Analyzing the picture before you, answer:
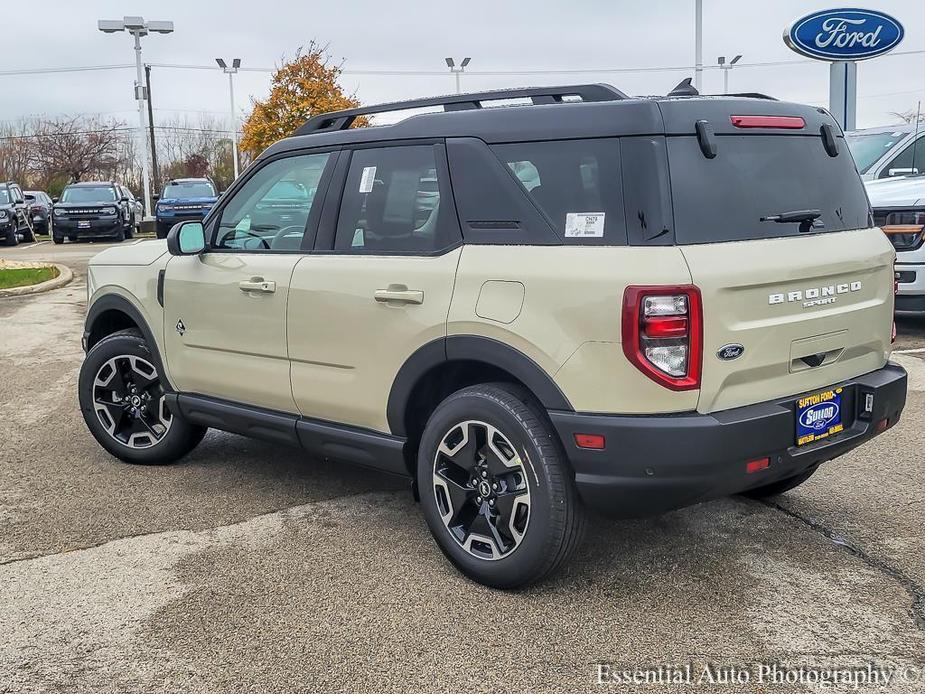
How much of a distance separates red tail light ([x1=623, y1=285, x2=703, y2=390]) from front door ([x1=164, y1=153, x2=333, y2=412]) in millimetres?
1820

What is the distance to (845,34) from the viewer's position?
53.7ft

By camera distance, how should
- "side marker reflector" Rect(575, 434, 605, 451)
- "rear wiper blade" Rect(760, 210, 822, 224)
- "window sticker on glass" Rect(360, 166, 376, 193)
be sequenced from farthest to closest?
"window sticker on glass" Rect(360, 166, 376, 193), "rear wiper blade" Rect(760, 210, 822, 224), "side marker reflector" Rect(575, 434, 605, 451)

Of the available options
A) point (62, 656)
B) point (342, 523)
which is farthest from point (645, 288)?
point (62, 656)

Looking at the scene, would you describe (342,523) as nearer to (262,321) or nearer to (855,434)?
(262,321)

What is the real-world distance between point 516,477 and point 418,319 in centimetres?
74

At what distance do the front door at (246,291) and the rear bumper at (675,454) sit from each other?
1.66 metres

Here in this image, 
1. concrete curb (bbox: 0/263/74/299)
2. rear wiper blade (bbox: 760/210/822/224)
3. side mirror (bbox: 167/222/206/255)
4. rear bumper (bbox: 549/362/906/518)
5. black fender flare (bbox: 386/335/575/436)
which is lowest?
concrete curb (bbox: 0/263/74/299)

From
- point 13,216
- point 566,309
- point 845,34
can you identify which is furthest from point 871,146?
point 13,216

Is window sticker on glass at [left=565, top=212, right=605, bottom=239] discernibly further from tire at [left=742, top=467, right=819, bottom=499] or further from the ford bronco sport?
tire at [left=742, top=467, right=819, bottom=499]

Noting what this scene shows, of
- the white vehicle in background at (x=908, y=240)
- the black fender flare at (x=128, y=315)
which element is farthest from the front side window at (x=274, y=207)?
the white vehicle in background at (x=908, y=240)

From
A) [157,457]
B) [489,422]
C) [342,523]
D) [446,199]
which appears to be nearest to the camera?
Result: [489,422]

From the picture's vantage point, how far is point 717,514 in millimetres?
4531

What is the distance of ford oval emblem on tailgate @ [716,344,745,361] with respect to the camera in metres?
3.26

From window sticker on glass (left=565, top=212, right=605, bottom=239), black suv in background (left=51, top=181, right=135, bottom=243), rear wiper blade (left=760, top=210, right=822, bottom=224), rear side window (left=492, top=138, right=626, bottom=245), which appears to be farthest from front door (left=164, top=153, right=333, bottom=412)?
black suv in background (left=51, top=181, right=135, bottom=243)
